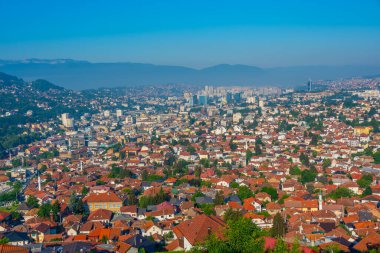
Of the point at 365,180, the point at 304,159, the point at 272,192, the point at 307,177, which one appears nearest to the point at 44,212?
the point at 272,192

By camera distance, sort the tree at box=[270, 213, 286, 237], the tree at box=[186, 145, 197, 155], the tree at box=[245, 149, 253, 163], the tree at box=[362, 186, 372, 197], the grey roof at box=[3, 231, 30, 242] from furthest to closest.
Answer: the tree at box=[186, 145, 197, 155], the tree at box=[245, 149, 253, 163], the tree at box=[362, 186, 372, 197], the grey roof at box=[3, 231, 30, 242], the tree at box=[270, 213, 286, 237]

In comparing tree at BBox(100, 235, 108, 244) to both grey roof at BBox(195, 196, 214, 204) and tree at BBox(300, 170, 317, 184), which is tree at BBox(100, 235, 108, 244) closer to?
grey roof at BBox(195, 196, 214, 204)

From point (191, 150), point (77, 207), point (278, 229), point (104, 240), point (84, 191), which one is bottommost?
point (191, 150)

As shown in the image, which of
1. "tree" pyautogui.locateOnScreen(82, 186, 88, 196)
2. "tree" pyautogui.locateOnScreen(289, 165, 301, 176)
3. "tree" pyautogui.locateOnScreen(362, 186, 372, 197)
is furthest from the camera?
"tree" pyautogui.locateOnScreen(289, 165, 301, 176)

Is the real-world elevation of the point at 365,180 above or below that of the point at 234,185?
→ above

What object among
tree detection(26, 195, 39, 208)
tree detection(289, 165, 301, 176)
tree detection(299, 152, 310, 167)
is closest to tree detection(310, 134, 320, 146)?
tree detection(299, 152, 310, 167)

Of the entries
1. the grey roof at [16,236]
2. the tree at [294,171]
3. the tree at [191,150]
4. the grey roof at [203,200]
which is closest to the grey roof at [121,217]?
the grey roof at [203,200]

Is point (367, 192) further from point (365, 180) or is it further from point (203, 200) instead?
point (203, 200)

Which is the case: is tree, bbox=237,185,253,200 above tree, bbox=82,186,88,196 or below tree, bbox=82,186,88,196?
above

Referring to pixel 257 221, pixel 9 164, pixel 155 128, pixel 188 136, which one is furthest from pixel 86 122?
pixel 257 221

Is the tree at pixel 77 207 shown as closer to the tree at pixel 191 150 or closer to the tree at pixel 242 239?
the tree at pixel 242 239

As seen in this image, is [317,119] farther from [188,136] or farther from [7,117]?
[7,117]
